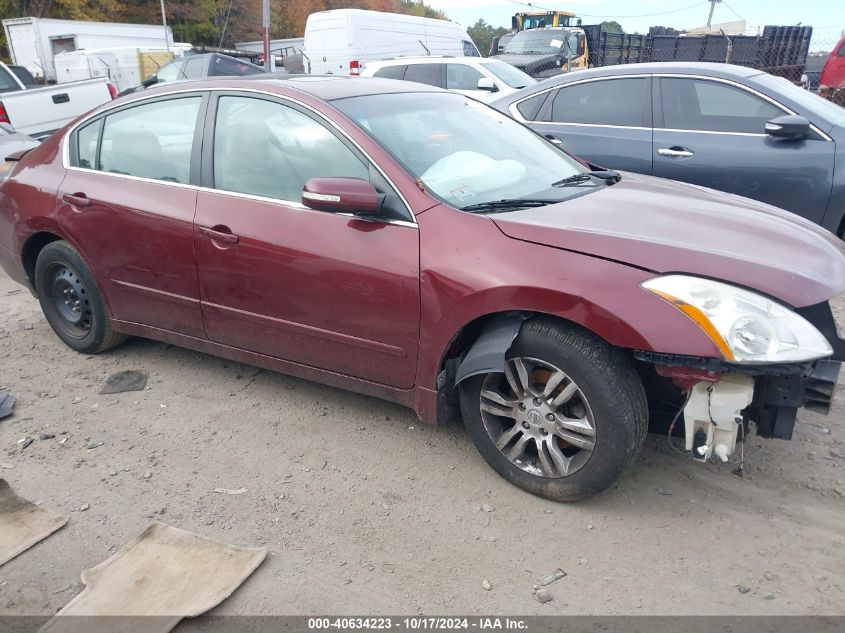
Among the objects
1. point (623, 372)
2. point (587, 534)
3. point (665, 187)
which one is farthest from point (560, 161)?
point (587, 534)

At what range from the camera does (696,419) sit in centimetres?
275

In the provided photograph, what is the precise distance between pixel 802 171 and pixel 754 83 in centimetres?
82

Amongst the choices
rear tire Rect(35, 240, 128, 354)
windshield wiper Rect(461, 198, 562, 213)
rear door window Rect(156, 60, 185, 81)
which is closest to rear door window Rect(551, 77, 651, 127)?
windshield wiper Rect(461, 198, 562, 213)

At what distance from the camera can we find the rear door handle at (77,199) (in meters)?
4.11

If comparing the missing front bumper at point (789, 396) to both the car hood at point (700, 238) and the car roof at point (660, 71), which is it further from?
the car roof at point (660, 71)

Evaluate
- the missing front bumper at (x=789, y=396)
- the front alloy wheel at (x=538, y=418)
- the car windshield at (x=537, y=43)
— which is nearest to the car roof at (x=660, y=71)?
the missing front bumper at (x=789, y=396)

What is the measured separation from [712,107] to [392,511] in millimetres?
4301

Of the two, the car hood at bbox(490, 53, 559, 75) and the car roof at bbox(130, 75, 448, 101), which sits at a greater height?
the car roof at bbox(130, 75, 448, 101)

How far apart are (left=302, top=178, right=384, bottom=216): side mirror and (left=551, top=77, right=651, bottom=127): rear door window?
3517mm

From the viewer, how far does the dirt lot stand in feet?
8.39

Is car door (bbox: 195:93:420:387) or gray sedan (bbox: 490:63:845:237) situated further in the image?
gray sedan (bbox: 490:63:845:237)

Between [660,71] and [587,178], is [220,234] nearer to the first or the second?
[587,178]

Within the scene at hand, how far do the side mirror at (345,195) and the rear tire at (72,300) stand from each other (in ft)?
6.32

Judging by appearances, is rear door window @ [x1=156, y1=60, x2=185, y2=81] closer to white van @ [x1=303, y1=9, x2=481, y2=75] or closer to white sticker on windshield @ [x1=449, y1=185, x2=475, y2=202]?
white van @ [x1=303, y1=9, x2=481, y2=75]
